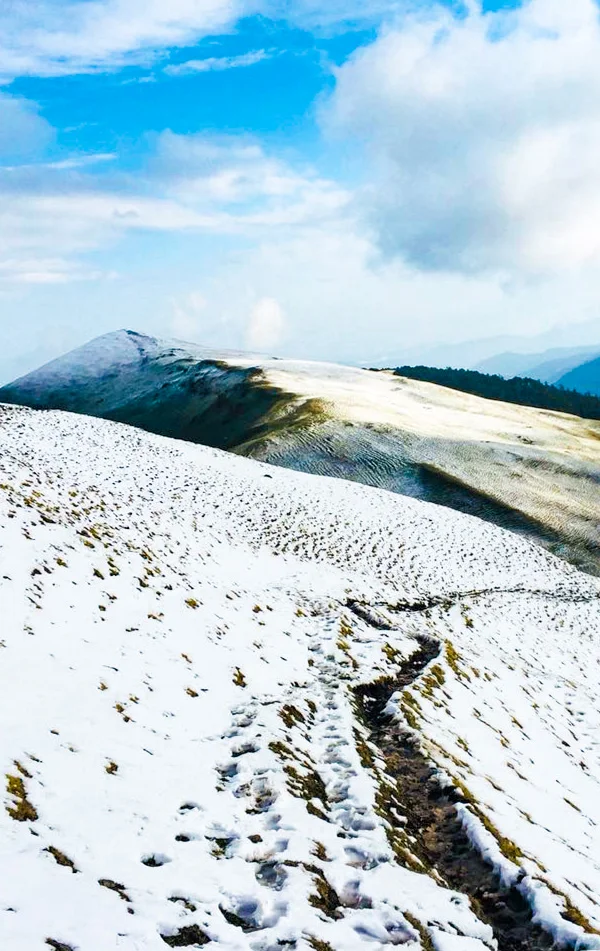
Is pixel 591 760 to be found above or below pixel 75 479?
below

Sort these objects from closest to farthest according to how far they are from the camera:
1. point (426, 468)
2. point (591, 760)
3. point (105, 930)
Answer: point (105, 930) < point (591, 760) < point (426, 468)

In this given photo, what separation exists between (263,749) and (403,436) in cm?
6363

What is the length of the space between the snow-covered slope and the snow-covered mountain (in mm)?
31796

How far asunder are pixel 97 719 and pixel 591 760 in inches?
512

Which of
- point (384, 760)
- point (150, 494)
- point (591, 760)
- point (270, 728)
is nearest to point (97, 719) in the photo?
point (270, 728)

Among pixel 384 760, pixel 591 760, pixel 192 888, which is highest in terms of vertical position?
pixel 192 888

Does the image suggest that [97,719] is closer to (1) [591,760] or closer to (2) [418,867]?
(2) [418,867]

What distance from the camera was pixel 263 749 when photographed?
11.7 meters

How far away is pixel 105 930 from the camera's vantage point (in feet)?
21.4

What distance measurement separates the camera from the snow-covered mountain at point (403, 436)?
194 feet

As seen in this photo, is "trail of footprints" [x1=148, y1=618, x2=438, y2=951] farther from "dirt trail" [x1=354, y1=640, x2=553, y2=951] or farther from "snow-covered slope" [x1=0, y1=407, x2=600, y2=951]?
"dirt trail" [x1=354, y1=640, x2=553, y2=951]

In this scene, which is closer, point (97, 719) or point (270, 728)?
point (97, 719)

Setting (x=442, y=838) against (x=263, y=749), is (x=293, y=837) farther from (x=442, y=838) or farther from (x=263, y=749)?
(x=442, y=838)

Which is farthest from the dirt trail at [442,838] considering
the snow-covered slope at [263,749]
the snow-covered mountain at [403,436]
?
the snow-covered mountain at [403,436]
